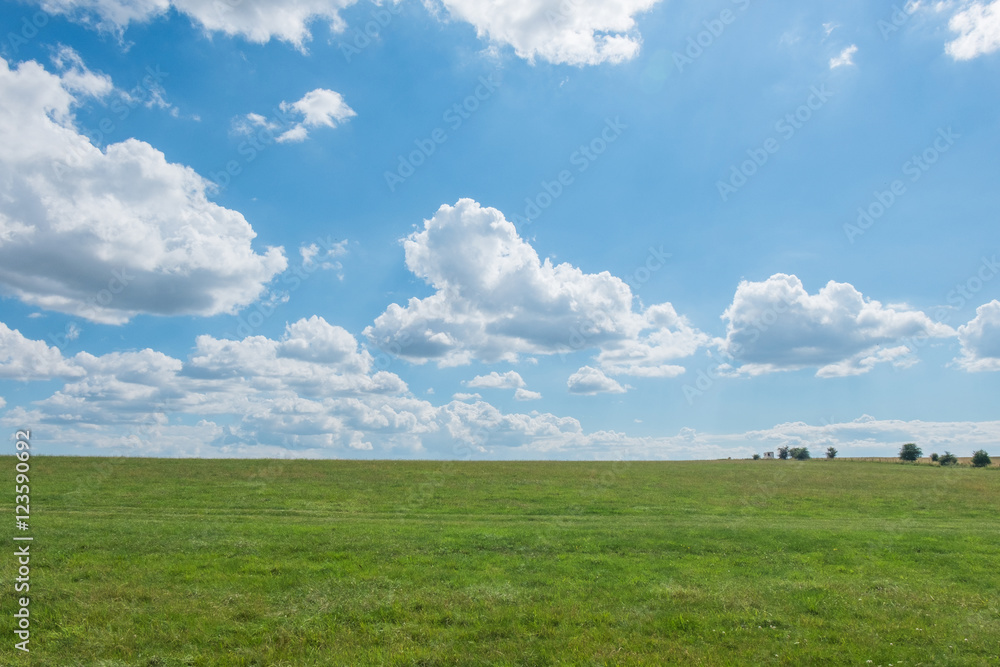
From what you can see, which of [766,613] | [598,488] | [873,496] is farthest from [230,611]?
[873,496]

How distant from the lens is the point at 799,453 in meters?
128

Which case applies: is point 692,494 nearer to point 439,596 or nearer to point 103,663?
point 439,596

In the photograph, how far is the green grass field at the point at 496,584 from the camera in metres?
13.4

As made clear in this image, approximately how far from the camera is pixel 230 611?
1529 cm

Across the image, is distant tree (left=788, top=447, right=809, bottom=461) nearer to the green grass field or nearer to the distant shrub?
the distant shrub

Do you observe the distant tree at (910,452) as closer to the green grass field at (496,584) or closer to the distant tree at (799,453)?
the distant tree at (799,453)

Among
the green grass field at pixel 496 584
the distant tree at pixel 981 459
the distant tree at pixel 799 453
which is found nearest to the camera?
the green grass field at pixel 496 584

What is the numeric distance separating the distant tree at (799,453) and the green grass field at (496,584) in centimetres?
9754

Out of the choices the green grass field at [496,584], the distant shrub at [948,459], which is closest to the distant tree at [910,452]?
the distant shrub at [948,459]

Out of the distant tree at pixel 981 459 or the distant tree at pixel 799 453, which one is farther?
the distant tree at pixel 799 453

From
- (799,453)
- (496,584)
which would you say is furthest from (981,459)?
(496,584)

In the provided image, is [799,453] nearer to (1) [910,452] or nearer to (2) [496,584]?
(1) [910,452]

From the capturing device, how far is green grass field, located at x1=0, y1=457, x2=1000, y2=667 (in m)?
13.4

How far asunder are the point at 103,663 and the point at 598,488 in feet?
135
